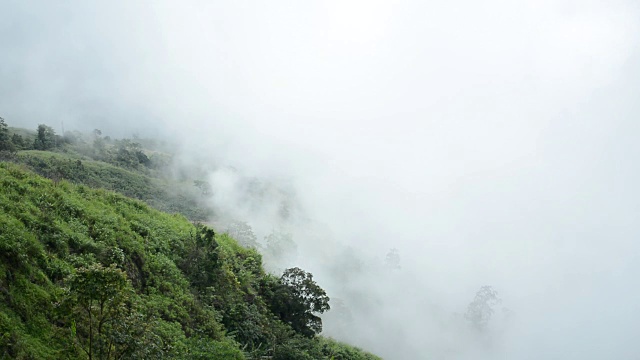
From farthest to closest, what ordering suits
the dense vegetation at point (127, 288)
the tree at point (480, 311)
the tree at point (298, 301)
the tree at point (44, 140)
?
1. the tree at point (480, 311)
2. the tree at point (44, 140)
3. the tree at point (298, 301)
4. the dense vegetation at point (127, 288)

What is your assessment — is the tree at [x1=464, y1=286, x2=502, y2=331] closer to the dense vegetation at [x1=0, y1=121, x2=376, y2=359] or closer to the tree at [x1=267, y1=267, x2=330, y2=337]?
the dense vegetation at [x1=0, y1=121, x2=376, y2=359]

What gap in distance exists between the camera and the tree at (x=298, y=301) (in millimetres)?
24672

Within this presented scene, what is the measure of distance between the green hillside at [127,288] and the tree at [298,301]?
0.18ft

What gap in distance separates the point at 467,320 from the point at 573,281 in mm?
110289

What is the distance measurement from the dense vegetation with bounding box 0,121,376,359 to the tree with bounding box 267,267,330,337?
2.2 inches

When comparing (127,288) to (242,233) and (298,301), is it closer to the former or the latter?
(298,301)

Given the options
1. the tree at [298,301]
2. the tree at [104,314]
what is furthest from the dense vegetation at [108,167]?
the tree at [104,314]

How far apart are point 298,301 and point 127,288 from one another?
14278 mm

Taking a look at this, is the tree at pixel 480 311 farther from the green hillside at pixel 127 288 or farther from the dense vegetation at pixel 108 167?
the green hillside at pixel 127 288

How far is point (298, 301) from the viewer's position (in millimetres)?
24891

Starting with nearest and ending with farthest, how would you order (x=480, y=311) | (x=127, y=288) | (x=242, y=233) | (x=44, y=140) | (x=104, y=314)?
(x=104, y=314) → (x=127, y=288) → (x=242, y=233) → (x=44, y=140) → (x=480, y=311)

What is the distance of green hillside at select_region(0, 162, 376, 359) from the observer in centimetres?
1068

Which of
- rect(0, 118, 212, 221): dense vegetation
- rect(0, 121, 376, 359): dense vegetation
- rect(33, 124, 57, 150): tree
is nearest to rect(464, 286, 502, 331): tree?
rect(0, 118, 212, 221): dense vegetation

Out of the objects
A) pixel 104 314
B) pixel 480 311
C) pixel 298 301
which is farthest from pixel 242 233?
pixel 480 311
